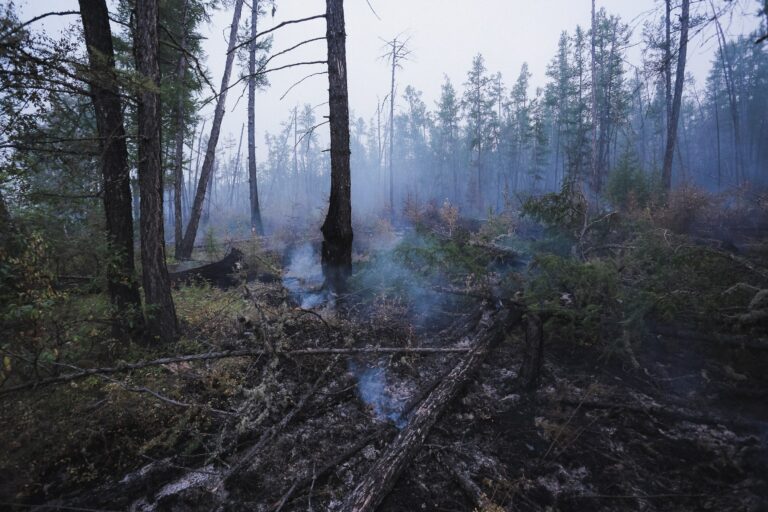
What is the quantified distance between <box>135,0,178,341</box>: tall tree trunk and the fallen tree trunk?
11.9 ft

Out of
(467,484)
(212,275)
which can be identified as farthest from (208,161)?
(467,484)

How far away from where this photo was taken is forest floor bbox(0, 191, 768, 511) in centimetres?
264

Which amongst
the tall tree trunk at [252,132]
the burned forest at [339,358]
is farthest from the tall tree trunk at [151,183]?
the tall tree trunk at [252,132]

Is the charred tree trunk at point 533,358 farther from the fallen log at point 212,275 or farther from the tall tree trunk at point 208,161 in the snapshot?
the tall tree trunk at point 208,161

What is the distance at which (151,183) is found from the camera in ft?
14.4

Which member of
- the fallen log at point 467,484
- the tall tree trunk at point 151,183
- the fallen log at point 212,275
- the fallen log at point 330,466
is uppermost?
the tall tree trunk at point 151,183

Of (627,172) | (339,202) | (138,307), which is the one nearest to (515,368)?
(339,202)

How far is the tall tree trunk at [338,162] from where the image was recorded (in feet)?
18.7

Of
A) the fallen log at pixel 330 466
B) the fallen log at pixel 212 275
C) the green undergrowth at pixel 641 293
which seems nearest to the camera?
the fallen log at pixel 330 466

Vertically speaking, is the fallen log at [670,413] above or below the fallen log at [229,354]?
below

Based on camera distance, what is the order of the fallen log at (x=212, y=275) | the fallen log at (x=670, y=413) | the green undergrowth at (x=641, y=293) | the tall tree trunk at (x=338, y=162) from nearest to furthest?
1. the fallen log at (x=670, y=413)
2. the green undergrowth at (x=641, y=293)
3. the tall tree trunk at (x=338, y=162)
4. the fallen log at (x=212, y=275)

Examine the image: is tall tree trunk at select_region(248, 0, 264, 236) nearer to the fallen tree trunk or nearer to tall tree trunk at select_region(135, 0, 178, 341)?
tall tree trunk at select_region(135, 0, 178, 341)

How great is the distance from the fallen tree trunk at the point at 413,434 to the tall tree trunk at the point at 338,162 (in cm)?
302

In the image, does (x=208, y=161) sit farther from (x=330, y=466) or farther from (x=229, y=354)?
(x=330, y=466)
